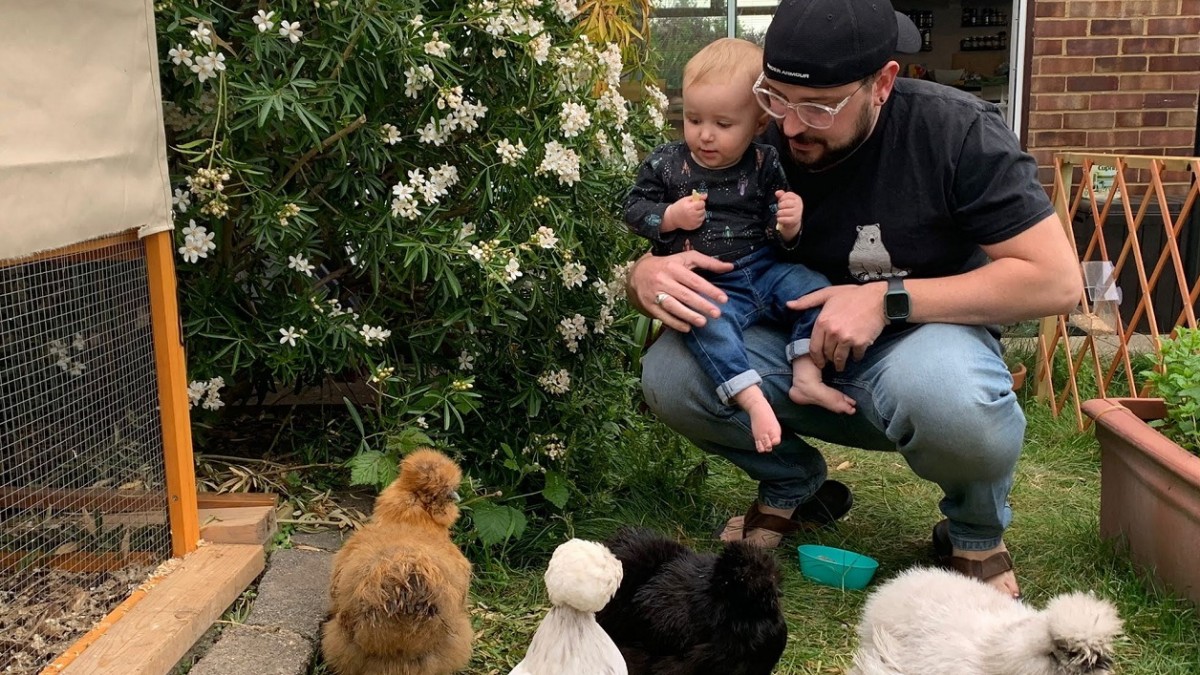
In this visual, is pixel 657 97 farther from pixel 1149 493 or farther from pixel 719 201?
pixel 1149 493

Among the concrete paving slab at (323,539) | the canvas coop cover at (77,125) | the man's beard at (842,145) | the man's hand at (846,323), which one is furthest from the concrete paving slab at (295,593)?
the man's beard at (842,145)

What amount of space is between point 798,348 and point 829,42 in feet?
2.84

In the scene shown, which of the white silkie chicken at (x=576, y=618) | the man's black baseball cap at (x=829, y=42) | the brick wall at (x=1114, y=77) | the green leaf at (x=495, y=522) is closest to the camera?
the white silkie chicken at (x=576, y=618)

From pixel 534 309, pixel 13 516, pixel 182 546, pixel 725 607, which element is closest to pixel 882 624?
pixel 725 607

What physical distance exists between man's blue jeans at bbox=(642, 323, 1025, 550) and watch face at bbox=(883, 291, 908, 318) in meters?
0.08

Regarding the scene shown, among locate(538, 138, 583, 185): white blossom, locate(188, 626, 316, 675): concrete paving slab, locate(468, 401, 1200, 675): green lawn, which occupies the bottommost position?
locate(468, 401, 1200, 675): green lawn

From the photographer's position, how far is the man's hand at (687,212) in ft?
10.2

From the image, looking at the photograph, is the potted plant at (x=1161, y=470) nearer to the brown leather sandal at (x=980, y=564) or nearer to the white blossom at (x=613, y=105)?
the brown leather sandal at (x=980, y=564)

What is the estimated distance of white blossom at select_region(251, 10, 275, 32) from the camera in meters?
2.77

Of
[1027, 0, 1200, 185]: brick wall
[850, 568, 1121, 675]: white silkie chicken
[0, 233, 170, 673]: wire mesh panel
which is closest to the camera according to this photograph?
[850, 568, 1121, 675]: white silkie chicken

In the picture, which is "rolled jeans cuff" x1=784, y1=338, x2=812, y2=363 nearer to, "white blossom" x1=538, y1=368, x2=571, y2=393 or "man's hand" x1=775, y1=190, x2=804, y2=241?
"man's hand" x1=775, y1=190, x2=804, y2=241

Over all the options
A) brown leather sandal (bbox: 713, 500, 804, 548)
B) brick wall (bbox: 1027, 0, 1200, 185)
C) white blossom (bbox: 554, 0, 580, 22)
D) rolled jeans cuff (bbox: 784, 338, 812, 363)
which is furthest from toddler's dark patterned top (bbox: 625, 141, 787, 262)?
brick wall (bbox: 1027, 0, 1200, 185)

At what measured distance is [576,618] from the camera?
2166 millimetres

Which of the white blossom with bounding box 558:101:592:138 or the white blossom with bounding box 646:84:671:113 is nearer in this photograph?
the white blossom with bounding box 558:101:592:138
